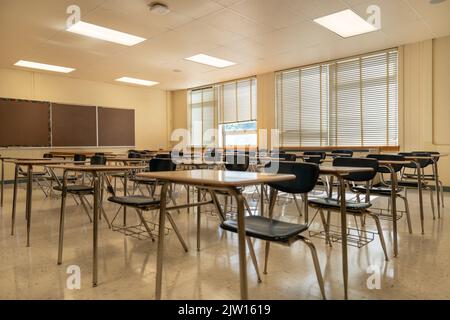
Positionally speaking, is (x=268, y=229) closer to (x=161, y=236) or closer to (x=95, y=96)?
(x=161, y=236)

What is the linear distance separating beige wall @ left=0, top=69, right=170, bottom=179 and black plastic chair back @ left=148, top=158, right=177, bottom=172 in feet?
21.9

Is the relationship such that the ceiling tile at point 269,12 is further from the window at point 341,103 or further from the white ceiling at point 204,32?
the window at point 341,103

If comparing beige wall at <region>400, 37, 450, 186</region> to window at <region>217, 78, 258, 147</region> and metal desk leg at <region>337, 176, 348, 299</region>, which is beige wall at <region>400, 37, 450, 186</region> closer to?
Result: window at <region>217, 78, 258, 147</region>

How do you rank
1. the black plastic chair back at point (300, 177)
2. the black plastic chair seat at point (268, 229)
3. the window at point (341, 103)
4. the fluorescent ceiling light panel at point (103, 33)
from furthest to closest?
1. the window at point (341, 103)
2. the fluorescent ceiling light panel at point (103, 33)
3. the black plastic chair back at point (300, 177)
4. the black plastic chair seat at point (268, 229)

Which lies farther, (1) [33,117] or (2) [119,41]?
(1) [33,117]

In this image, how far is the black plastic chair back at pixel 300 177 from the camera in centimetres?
193

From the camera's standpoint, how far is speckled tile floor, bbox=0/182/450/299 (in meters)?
1.88

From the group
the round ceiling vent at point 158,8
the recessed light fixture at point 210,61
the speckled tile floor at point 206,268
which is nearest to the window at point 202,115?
the recessed light fixture at point 210,61

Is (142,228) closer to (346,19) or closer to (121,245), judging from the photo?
(121,245)

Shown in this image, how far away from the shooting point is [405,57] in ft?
20.8

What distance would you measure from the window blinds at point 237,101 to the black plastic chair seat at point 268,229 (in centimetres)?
729

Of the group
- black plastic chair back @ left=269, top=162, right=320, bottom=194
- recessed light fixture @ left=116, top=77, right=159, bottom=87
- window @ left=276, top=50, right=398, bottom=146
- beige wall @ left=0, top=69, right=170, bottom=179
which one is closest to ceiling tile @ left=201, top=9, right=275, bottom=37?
window @ left=276, top=50, right=398, bottom=146
